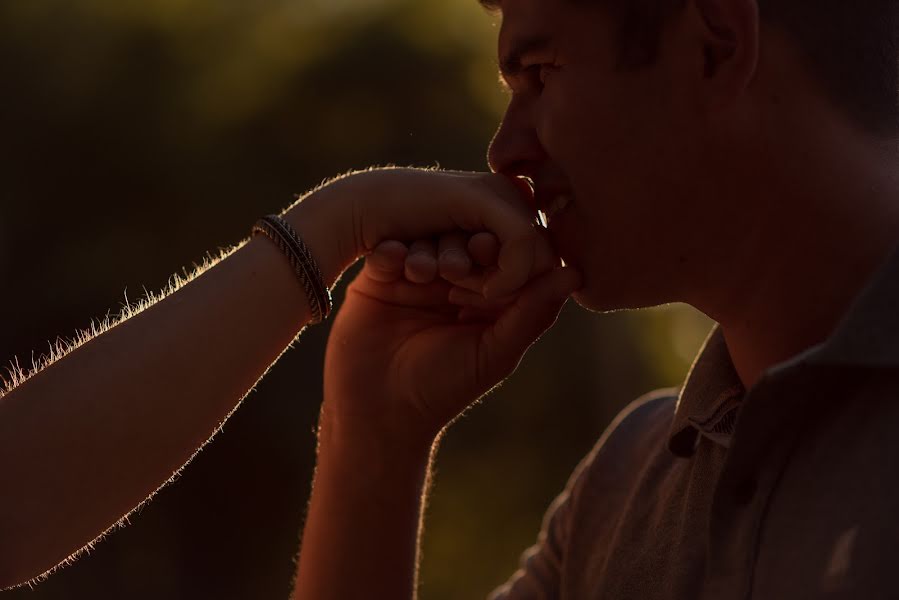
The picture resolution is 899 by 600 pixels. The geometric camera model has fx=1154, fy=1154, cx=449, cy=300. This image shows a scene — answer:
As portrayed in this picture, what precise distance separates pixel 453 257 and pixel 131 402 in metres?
0.61

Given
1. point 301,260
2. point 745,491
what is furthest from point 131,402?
point 745,491

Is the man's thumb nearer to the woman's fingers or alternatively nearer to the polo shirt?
the woman's fingers

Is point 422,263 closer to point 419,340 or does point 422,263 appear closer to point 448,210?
point 448,210

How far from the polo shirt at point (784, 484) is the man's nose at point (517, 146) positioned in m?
0.48

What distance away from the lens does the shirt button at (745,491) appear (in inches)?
67.9

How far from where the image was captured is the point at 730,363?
2072 millimetres

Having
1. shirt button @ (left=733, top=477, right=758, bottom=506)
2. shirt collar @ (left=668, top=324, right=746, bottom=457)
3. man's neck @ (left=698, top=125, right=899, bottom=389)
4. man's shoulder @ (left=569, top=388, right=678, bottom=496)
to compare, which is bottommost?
man's shoulder @ (left=569, top=388, right=678, bottom=496)

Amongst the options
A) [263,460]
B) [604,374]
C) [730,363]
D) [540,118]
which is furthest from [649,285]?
[604,374]

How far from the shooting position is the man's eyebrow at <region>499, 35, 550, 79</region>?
6.52ft

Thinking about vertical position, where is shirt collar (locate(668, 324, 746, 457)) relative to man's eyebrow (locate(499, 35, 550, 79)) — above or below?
below

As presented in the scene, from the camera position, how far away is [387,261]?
2.16m

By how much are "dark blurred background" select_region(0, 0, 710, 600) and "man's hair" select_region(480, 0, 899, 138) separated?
13.7 ft

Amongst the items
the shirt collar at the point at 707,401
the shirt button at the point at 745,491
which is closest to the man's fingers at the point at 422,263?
the shirt collar at the point at 707,401

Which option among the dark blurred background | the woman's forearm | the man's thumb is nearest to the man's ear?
the man's thumb
